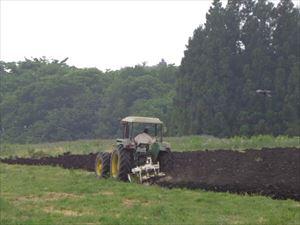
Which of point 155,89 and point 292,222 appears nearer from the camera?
point 292,222

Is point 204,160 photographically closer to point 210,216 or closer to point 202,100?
point 210,216

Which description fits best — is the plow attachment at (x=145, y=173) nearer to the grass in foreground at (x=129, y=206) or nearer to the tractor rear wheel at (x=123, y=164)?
the tractor rear wheel at (x=123, y=164)

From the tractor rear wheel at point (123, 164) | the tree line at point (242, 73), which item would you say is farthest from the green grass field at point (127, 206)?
the tree line at point (242, 73)

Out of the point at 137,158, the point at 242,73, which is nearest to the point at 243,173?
the point at 137,158

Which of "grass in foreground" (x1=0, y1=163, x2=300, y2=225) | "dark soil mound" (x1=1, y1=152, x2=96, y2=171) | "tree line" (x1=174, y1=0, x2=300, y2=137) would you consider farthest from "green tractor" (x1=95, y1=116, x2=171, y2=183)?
"tree line" (x1=174, y1=0, x2=300, y2=137)

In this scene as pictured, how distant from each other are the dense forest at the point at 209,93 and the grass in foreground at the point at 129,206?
111 feet

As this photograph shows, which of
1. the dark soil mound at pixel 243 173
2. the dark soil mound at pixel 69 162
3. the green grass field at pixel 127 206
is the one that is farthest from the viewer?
the dark soil mound at pixel 69 162

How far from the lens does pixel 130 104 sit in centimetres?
7256

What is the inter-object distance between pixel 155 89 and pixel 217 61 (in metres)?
21.2

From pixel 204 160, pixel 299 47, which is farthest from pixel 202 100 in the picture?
pixel 204 160

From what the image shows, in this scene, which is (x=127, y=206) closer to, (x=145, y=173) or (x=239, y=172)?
(x=145, y=173)

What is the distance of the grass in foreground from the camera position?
9823mm

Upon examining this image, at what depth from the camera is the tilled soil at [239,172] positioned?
42.9 ft

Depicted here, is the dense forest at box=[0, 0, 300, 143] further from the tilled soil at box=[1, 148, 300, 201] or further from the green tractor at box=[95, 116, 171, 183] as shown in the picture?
the green tractor at box=[95, 116, 171, 183]
